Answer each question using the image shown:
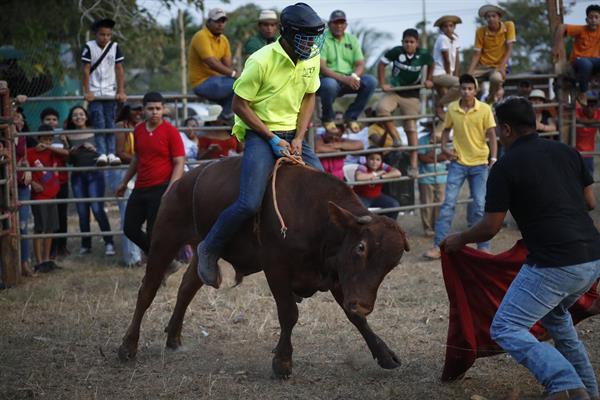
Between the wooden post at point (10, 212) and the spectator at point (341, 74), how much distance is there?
396cm

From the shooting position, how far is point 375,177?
11531 mm

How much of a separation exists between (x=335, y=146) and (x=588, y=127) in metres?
4.27

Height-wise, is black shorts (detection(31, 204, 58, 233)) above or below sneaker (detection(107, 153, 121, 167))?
below

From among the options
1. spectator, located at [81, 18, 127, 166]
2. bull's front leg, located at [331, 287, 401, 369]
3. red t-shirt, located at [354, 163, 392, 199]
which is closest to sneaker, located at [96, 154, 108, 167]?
spectator, located at [81, 18, 127, 166]

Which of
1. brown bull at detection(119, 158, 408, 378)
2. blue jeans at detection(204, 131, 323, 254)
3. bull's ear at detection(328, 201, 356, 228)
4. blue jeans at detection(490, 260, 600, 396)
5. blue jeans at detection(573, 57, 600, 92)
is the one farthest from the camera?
blue jeans at detection(573, 57, 600, 92)

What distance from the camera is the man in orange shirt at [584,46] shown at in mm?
12062

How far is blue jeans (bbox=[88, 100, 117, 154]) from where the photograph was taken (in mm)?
10609

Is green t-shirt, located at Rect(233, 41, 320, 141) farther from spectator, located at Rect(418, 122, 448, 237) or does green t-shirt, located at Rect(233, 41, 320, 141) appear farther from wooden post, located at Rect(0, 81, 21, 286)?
spectator, located at Rect(418, 122, 448, 237)

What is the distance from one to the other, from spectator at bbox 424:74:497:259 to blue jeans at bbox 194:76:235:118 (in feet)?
9.64

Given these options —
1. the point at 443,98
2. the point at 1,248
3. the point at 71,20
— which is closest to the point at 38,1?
the point at 71,20

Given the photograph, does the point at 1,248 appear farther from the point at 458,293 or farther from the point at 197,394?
the point at 458,293

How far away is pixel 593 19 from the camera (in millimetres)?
12195

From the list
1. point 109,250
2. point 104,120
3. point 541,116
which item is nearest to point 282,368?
point 104,120

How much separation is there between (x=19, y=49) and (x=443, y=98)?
7.84 meters
